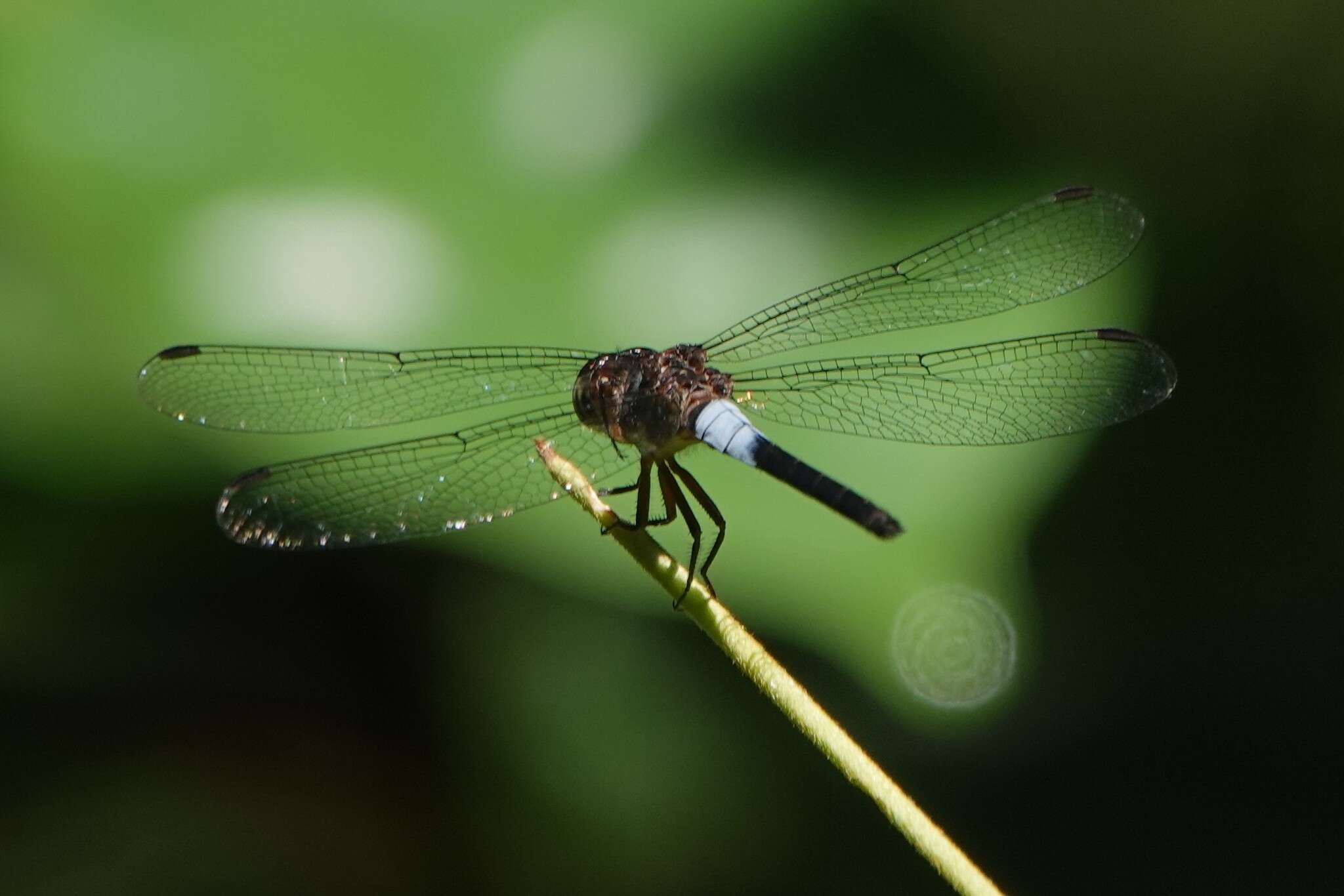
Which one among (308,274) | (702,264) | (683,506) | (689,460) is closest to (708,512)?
(683,506)

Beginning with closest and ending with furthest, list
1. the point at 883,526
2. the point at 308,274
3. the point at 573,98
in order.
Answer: the point at 883,526 < the point at 308,274 < the point at 573,98

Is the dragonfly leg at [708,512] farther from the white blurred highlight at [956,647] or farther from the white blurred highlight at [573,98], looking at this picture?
the white blurred highlight at [573,98]

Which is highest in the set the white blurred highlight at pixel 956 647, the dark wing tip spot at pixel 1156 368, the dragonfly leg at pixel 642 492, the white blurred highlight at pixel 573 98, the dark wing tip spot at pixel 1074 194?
the white blurred highlight at pixel 573 98

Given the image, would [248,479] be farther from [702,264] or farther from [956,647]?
[956,647]

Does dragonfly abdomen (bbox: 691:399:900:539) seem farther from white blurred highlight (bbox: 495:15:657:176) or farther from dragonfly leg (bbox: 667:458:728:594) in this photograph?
white blurred highlight (bbox: 495:15:657:176)

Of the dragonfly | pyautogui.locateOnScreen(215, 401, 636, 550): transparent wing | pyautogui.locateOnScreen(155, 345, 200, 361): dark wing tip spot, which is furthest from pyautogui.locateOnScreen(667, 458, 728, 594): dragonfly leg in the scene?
pyautogui.locateOnScreen(155, 345, 200, 361): dark wing tip spot

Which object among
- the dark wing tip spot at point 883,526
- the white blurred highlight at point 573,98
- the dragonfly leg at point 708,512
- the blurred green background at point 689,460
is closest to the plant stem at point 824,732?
the dark wing tip spot at point 883,526
